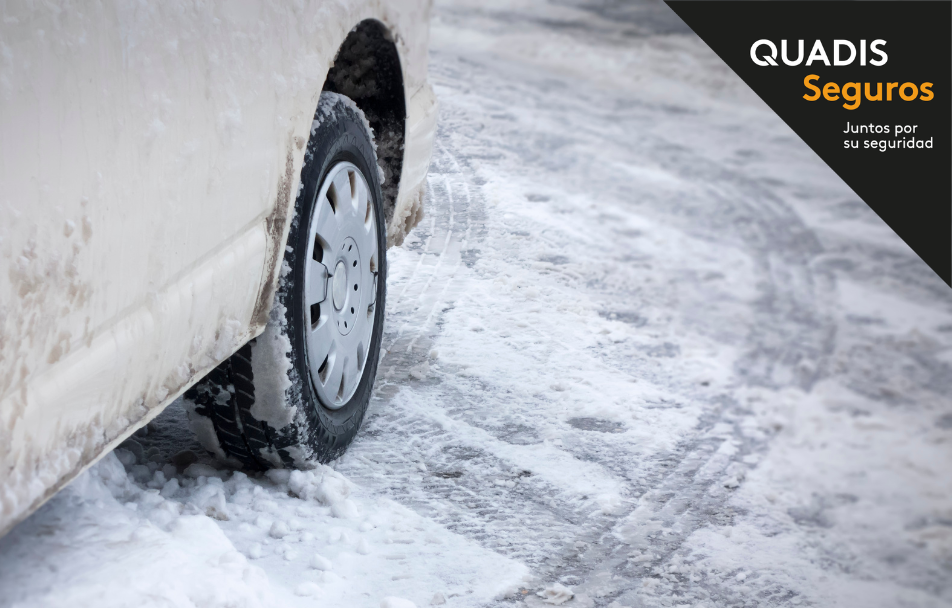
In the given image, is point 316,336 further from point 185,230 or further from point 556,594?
point 556,594

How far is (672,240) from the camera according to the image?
4.76 meters

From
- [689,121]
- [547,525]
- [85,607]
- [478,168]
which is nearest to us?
[85,607]

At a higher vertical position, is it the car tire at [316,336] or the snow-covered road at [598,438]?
the car tire at [316,336]

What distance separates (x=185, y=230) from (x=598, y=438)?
1708mm

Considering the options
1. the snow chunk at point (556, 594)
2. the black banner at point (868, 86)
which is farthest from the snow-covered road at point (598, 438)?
the black banner at point (868, 86)

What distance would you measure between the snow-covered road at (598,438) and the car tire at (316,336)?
0.15 m

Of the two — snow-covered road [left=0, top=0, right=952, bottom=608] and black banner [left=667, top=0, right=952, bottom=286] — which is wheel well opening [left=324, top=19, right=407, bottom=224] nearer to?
snow-covered road [left=0, top=0, right=952, bottom=608]

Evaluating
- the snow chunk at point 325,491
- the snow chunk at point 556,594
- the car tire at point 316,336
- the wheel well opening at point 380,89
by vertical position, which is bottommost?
the snow chunk at point 556,594

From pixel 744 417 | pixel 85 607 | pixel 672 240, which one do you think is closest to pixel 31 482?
pixel 85 607

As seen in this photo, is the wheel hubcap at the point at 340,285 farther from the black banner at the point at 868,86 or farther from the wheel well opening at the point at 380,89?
the black banner at the point at 868,86

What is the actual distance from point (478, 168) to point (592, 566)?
360 centimetres

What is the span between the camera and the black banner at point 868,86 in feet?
17.3

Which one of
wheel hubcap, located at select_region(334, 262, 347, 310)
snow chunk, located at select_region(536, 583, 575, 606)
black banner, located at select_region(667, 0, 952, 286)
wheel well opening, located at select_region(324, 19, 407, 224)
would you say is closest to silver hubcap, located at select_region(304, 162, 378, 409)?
wheel hubcap, located at select_region(334, 262, 347, 310)

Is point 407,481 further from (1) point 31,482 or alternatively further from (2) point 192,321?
(1) point 31,482
